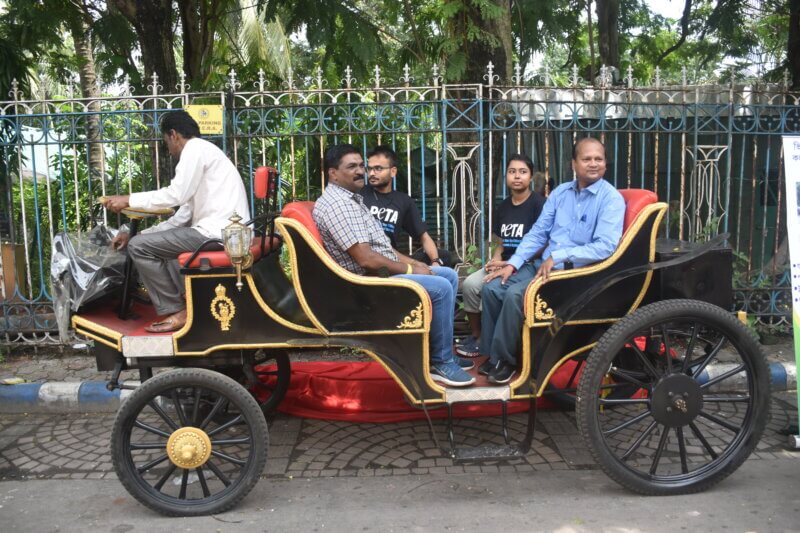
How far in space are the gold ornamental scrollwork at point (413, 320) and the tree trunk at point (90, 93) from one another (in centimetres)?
329

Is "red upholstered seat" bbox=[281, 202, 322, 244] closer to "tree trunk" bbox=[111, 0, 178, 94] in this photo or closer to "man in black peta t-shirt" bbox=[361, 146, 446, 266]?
"man in black peta t-shirt" bbox=[361, 146, 446, 266]

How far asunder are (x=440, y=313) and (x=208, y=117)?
2832 millimetres

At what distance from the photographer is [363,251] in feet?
11.1

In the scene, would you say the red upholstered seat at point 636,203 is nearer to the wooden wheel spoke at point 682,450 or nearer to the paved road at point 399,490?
the wooden wheel spoke at point 682,450

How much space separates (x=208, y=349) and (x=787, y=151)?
3009 millimetres

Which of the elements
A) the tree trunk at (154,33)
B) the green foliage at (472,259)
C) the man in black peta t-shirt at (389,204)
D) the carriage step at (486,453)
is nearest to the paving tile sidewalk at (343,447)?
the carriage step at (486,453)

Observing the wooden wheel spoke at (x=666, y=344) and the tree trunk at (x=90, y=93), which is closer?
the wooden wheel spoke at (x=666, y=344)

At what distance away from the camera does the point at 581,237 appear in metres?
3.72

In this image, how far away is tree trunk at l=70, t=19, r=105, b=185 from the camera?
555 centimetres

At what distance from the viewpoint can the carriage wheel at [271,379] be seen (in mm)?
4164

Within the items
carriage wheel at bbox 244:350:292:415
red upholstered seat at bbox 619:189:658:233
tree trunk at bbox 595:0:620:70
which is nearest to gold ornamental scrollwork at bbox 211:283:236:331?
carriage wheel at bbox 244:350:292:415

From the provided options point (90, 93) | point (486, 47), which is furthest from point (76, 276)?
point (90, 93)

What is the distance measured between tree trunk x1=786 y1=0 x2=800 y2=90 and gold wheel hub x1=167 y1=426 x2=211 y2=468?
6217 mm

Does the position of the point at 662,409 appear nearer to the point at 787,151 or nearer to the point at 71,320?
the point at 787,151
